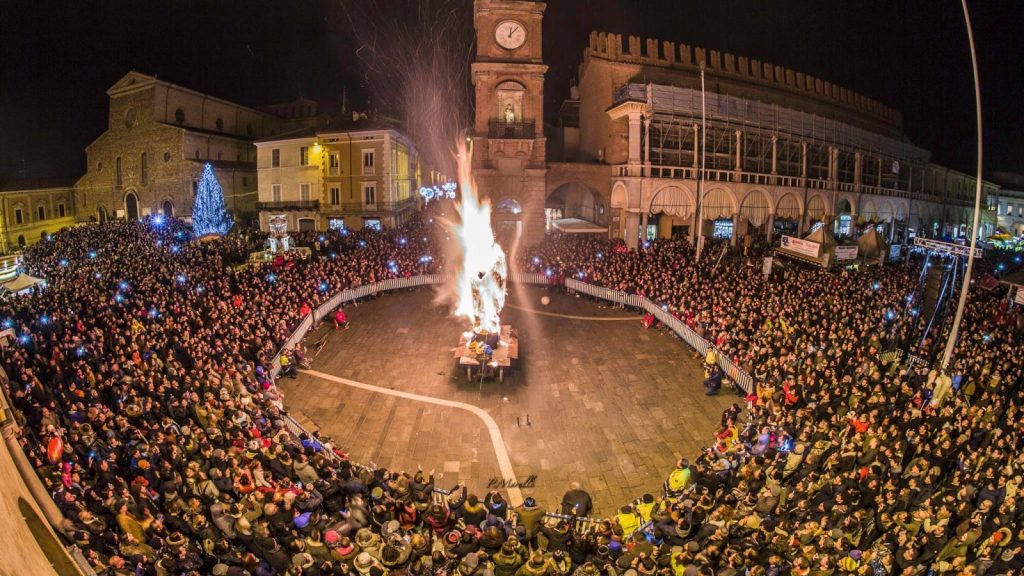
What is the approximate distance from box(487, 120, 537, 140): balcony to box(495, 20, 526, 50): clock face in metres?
4.97

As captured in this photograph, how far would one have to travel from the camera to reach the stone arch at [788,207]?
41969 mm

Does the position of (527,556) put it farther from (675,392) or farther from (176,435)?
(675,392)

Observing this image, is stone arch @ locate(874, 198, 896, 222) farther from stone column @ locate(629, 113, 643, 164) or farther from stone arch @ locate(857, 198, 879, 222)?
stone column @ locate(629, 113, 643, 164)

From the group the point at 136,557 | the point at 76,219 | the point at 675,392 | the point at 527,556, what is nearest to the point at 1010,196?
the point at 675,392

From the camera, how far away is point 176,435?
37.9 feet

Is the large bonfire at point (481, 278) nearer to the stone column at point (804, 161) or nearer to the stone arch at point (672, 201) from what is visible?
the stone arch at point (672, 201)

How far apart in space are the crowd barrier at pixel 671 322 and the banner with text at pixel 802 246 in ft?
23.4

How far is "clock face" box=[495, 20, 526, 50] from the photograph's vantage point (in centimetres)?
3675

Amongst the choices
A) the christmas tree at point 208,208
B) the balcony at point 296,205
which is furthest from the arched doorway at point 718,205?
the christmas tree at point 208,208

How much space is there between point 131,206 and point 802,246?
55.1 metres

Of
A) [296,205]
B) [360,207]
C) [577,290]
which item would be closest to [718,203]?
[577,290]

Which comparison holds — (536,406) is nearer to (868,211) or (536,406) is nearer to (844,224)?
(844,224)

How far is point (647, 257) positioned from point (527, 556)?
22.8 meters

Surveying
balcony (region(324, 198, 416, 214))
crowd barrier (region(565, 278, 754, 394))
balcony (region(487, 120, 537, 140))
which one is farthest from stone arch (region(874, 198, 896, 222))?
balcony (region(324, 198, 416, 214))
